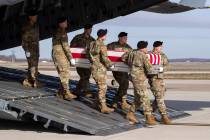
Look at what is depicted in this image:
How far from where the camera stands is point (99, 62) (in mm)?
10484

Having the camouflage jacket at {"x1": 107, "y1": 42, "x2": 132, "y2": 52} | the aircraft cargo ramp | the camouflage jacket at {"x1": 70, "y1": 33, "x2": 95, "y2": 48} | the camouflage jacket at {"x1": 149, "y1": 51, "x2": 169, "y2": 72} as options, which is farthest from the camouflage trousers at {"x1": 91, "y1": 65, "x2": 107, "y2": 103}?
the camouflage jacket at {"x1": 149, "y1": 51, "x2": 169, "y2": 72}

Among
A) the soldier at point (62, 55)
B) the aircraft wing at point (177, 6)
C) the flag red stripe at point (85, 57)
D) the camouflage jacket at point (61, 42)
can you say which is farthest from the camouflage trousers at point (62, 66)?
the aircraft wing at point (177, 6)

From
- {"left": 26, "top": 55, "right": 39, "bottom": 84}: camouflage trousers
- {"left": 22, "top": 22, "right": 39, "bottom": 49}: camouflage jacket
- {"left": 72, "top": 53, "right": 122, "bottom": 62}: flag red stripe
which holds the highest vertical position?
{"left": 22, "top": 22, "right": 39, "bottom": 49}: camouflage jacket

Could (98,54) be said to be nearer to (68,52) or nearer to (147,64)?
(68,52)

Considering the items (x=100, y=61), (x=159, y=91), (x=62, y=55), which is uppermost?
(x=62, y=55)

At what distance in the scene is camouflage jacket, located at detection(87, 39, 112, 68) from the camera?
34.1 feet

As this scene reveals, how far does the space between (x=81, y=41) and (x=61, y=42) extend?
0.78m

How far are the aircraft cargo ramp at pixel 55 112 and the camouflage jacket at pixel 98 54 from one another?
1.06 metres


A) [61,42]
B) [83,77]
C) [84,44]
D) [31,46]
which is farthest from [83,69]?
[31,46]

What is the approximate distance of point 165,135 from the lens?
9.12m

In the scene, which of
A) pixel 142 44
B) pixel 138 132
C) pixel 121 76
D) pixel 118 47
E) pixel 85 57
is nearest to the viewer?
pixel 138 132

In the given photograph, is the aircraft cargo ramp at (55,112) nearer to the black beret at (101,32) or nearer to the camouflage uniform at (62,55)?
the camouflage uniform at (62,55)

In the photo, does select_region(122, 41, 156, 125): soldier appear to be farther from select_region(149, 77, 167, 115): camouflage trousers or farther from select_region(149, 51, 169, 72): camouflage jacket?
select_region(149, 51, 169, 72): camouflage jacket

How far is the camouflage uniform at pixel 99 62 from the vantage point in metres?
10.4
